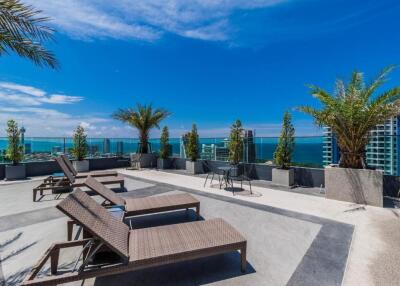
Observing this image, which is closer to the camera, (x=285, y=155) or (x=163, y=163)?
(x=285, y=155)

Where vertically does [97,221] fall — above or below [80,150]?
below

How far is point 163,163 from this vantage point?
11984mm

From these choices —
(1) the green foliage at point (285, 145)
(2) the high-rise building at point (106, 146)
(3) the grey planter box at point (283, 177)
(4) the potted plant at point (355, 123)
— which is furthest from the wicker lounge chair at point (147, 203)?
(2) the high-rise building at point (106, 146)

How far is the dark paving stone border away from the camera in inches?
101

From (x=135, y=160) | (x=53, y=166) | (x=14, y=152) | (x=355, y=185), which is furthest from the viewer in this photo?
(x=135, y=160)

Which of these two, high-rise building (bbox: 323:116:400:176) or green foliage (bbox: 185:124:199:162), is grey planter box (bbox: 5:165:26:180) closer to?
green foliage (bbox: 185:124:199:162)

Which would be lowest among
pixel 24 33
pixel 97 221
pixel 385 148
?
pixel 97 221

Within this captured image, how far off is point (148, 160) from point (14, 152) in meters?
5.95

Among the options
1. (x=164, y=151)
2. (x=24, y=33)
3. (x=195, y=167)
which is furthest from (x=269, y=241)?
(x=164, y=151)

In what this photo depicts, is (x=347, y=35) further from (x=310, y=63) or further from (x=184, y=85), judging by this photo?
(x=184, y=85)

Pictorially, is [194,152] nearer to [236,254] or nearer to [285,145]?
[285,145]

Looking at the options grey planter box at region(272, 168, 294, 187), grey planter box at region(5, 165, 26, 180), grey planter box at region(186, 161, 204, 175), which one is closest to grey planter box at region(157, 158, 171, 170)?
grey planter box at region(186, 161, 204, 175)

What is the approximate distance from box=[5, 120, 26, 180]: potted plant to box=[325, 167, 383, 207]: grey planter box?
1137cm

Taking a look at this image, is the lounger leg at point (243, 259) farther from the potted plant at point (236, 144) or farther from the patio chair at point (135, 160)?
the patio chair at point (135, 160)
